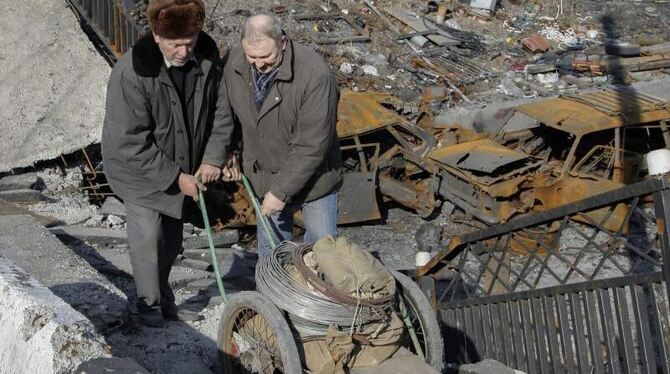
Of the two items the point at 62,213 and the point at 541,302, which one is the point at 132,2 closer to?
the point at 62,213

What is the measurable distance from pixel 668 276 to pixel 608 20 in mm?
14055

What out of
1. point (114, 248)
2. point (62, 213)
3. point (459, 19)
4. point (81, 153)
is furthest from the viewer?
point (459, 19)

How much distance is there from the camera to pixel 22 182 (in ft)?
27.4

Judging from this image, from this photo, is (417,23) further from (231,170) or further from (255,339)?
(255,339)

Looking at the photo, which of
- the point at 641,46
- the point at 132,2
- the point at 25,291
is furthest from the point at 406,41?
the point at 25,291

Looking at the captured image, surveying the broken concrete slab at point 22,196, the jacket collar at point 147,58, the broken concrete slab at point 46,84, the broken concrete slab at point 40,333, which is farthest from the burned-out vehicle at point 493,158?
the broken concrete slab at point 40,333

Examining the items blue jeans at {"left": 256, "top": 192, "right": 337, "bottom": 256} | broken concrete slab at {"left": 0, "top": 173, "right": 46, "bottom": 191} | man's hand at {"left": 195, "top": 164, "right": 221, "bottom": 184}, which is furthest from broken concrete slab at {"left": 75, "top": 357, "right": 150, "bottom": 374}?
broken concrete slab at {"left": 0, "top": 173, "right": 46, "bottom": 191}

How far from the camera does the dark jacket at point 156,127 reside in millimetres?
4805

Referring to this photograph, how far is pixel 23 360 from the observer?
3438mm

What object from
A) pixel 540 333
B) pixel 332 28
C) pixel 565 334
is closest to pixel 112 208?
pixel 540 333

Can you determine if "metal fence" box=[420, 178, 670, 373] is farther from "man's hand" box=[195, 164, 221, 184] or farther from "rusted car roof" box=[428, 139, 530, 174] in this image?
"rusted car roof" box=[428, 139, 530, 174]

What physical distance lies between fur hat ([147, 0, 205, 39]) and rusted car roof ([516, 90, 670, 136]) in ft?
23.9

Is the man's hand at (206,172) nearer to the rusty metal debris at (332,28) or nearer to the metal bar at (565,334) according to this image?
the metal bar at (565,334)

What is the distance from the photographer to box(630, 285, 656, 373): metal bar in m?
4.74
